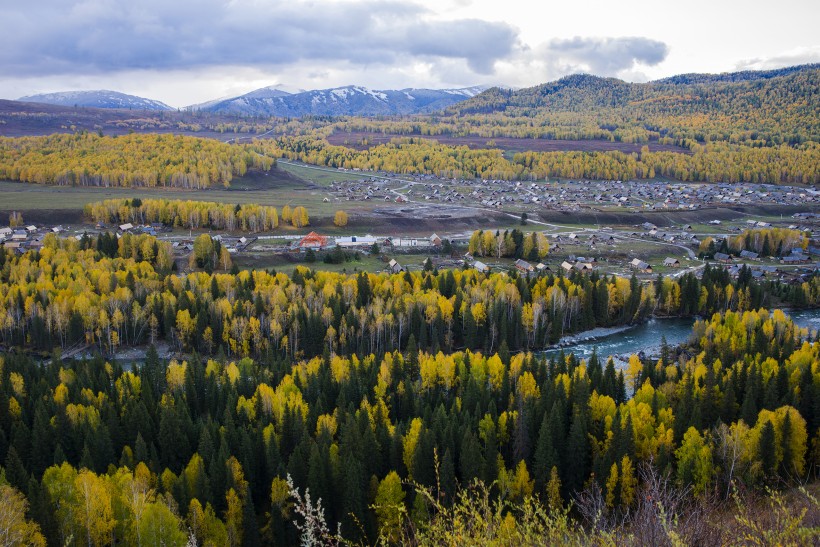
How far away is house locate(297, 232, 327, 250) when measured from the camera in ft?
302

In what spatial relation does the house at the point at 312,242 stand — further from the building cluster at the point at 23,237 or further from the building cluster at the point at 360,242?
the building cluster at the point at 23,237

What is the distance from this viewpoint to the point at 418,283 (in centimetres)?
6575

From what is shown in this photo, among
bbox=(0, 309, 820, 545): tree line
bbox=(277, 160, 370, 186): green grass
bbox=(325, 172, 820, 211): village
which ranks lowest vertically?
bbox=(0, 309, 820, 545): tree line

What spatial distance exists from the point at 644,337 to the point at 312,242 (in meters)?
49.7

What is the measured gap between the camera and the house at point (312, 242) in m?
92.0

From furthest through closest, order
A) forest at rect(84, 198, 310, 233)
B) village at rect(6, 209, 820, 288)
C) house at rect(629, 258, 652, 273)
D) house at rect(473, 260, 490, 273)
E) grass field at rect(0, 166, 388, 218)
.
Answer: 1. grass field at rect(0, 166, 388, 218)
2. forest at rect(84, 198, 310, 233)
3. house at rect(629, 258, 652, 273)
4. village at rect(6, 209, 820, 288)
5. house at rect(473, 260, 490, 273)

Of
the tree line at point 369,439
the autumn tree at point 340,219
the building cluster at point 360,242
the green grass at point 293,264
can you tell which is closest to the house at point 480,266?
the green grass at point 293,264

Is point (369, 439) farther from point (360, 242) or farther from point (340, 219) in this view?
point (340, 219)

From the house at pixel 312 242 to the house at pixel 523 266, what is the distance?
28392 millimetres

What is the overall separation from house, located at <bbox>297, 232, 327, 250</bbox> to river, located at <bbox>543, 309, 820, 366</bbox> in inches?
1708

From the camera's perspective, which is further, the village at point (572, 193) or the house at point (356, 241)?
the village at point (572, 193)

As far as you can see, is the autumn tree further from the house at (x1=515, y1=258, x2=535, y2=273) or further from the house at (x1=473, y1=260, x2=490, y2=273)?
the house at (x1=515, y1=258, x2=535, y2=273)

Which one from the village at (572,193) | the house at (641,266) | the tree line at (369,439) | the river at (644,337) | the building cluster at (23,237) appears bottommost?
the river at (644,337)

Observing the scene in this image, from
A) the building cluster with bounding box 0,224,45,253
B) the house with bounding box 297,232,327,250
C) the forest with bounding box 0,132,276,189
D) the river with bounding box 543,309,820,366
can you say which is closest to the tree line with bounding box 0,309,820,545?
the river with bounding box 543,309,820,366
